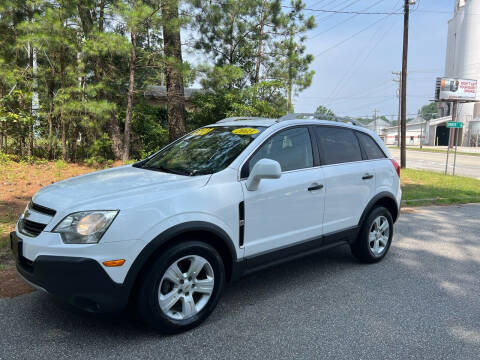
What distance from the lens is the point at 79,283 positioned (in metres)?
2.54

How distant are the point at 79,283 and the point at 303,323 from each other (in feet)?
6.05

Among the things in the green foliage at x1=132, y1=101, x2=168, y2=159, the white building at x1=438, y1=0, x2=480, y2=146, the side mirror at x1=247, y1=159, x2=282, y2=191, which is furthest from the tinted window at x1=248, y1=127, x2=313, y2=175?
the white building at x1=438, y1=0, x2=480, y2=146

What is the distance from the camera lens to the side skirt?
132 inches

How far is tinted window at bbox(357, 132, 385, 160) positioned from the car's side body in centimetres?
28

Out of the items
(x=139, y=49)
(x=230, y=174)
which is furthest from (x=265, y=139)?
(x=139, y=49)

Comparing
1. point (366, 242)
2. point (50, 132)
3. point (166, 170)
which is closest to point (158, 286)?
point (166, 170)

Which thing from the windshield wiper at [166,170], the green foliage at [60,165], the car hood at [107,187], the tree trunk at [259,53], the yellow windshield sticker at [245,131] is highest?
the tree trunk at [259,53]

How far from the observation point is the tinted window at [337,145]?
13.8ft

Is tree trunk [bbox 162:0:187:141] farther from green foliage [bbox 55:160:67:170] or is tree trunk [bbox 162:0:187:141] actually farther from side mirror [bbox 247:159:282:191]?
side mirror [bbox 247:159:282:191]

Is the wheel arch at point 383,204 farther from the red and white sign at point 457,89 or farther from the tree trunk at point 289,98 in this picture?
the red and white sign at point 457,89

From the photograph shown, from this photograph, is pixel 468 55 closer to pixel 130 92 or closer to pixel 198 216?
pixel 130 92

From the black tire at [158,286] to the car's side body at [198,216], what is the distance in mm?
82

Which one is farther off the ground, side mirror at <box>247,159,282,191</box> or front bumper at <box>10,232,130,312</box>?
side mirror at <box>247,159,282,191</box>

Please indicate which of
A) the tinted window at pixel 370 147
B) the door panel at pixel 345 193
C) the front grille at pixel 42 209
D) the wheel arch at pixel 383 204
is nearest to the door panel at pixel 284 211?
the door panel at pixel 345 193
